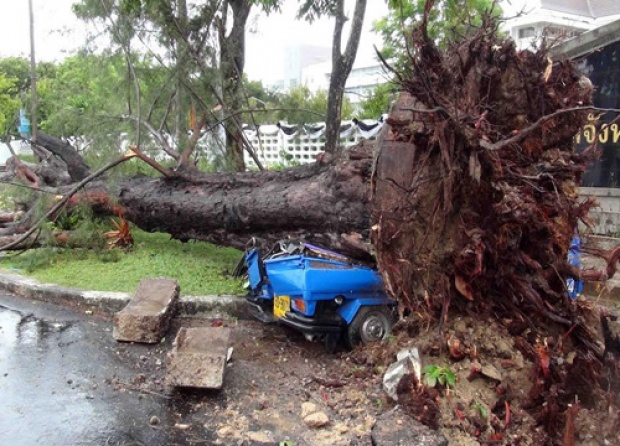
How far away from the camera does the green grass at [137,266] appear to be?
22.1 feet

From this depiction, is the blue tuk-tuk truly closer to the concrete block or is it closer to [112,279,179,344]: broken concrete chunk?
the concrete block

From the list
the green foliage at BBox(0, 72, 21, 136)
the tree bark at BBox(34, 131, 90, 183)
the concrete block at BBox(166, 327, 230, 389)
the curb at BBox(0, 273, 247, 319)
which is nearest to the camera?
the concrete block at BBox(166, 327, 230, 389)

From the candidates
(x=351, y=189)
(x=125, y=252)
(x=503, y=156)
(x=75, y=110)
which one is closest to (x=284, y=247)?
(x=351, y=189)

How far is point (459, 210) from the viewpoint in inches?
154

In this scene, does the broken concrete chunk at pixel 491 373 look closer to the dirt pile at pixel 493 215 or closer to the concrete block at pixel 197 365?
the dirt pile at pixel 493 215

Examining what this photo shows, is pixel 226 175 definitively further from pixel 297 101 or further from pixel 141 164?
pixel 297 101

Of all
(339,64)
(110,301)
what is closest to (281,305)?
(110,301)

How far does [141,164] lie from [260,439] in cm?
577

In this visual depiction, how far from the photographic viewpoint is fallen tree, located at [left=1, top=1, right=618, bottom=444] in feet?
12.1

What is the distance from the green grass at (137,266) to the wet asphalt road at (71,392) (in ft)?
3.13

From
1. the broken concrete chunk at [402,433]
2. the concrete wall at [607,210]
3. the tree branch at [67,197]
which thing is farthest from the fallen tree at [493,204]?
the tree branch at [67,197]

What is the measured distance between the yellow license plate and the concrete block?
0.74 meters

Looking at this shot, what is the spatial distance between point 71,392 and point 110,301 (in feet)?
6.52

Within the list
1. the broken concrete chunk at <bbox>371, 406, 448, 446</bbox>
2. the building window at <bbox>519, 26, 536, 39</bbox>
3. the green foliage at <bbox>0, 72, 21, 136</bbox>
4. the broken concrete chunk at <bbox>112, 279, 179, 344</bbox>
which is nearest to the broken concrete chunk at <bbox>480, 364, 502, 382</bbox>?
the broken concrete chunk at <bbox>371, 406, 448, 446</bbox>
